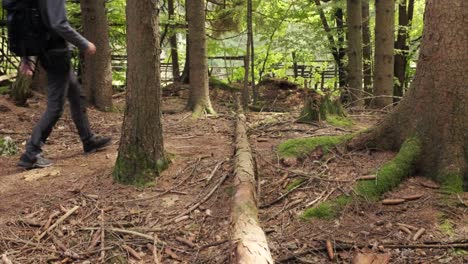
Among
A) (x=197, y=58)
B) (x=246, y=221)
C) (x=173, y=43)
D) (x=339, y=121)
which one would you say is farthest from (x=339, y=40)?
(x=246, y=221)

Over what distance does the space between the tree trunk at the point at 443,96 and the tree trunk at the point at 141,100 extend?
2.38 meters

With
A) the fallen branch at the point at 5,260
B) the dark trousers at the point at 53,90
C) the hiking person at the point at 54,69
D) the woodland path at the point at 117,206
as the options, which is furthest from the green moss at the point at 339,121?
the fallen branch at the point at 5,260

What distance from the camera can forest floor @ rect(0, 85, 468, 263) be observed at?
3.24 m

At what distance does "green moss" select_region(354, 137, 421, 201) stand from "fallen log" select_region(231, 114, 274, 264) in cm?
96

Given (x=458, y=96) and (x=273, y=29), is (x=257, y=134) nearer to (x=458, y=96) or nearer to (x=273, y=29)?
(x=458, y=96)

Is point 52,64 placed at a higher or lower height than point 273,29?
lower

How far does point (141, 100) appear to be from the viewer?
14.2 feet

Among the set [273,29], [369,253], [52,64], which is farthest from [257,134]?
[273,29]

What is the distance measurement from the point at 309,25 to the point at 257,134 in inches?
445

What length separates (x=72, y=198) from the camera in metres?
4.09

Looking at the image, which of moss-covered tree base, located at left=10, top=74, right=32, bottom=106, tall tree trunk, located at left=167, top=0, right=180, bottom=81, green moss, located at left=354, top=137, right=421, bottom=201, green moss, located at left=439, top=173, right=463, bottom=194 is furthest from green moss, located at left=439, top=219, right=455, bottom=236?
tall tree trunk, located at left=167, top=0, right=180, bottom=81

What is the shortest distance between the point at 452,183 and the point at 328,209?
40.1 inches

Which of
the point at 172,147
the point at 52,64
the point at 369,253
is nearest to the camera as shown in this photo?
the point at 369,253

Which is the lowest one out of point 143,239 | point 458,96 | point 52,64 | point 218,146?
point 143,239
